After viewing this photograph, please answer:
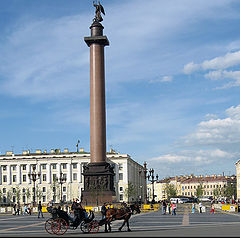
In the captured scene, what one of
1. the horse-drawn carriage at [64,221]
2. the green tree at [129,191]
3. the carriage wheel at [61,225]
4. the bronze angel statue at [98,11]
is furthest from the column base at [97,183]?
the green tree at [129,191]

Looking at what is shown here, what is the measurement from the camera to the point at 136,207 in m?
29.0

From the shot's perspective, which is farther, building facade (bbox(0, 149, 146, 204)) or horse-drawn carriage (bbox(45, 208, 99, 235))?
building facade (bbox(0, 149, 146, 204))

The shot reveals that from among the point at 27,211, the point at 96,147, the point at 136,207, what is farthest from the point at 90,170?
the point at 136,207

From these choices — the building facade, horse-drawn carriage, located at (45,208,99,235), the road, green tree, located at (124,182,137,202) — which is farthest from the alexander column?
the building facade

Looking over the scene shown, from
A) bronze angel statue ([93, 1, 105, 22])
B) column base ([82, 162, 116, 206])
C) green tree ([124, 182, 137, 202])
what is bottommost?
green tree ([124, 182, 137, 202])

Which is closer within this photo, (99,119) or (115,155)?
(99,119)

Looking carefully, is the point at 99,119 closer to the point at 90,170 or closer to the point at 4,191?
the point at 90,170

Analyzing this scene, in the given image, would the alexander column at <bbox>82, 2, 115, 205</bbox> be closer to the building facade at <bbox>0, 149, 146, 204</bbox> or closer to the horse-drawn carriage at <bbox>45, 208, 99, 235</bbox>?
the horse-drawn carriage at <bbox>45, 208, 99, 235</bbox>

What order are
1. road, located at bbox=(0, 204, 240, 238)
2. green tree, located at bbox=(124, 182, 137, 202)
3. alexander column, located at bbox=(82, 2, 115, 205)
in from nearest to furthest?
road, located at bbox=(0, 204, 240, 238) → alexander column, located at bbox=(82, 2, 115, 205) → green tree, located at bbox=(124, 182, 137, 202)

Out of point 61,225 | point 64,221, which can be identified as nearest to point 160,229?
point 64,221

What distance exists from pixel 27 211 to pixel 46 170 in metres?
82.8

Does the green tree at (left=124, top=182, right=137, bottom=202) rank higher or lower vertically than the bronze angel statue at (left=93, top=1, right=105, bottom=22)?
lower

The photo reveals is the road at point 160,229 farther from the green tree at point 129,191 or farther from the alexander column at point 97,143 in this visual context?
the green tree at point 129,191

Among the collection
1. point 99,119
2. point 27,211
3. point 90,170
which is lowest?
point 27,211
